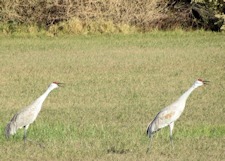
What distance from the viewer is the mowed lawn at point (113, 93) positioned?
11.0m

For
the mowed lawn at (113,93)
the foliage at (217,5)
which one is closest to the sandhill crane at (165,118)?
the mowed lawn at (113,93)

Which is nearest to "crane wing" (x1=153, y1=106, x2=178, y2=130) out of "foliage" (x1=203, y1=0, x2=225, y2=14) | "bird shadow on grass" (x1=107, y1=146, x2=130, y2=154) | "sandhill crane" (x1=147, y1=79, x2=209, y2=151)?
"sandhill crane" (x1=147, y1=79, x2=209, y2=151)

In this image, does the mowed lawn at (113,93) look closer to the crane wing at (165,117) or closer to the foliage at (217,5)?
the crane wing at (165,117)

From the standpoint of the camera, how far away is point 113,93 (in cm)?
1816

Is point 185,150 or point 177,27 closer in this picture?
point 185,150

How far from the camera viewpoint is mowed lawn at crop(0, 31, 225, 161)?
11.0 m

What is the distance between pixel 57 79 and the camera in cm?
2111

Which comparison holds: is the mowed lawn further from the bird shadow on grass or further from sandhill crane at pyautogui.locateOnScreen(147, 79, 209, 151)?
sandhill crane at pyautogui.locateOnScreen(147, 79, 209, 151)

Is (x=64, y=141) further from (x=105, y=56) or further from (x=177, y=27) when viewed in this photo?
(x=177, y=27)

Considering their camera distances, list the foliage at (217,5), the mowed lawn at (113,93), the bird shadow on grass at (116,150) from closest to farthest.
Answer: the bird shadow on grass at (116,150) < the mowed lawn at (113,93) < the foliage at (217,5)

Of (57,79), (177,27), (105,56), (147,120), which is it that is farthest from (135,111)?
(177,27)

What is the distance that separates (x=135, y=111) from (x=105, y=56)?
36.9 feet

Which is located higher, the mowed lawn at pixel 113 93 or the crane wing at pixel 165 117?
the crane wing at pixel 165 117

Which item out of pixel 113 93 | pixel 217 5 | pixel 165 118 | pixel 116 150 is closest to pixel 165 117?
pixel 165 118
